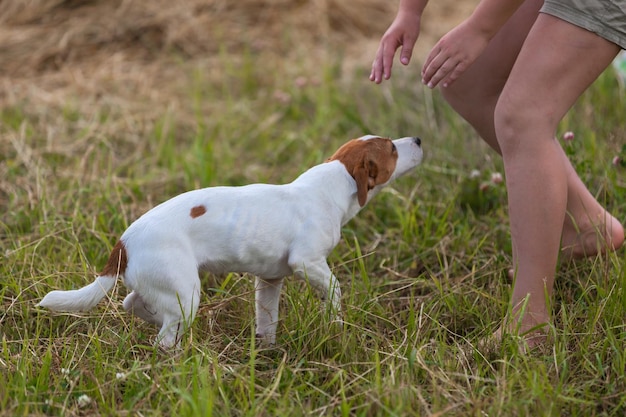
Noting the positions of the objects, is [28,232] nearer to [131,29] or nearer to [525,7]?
[525,7]

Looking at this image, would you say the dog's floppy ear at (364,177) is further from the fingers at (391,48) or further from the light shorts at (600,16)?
the light shorts at (600,16)

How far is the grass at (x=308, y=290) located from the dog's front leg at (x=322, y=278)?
5 centimetres

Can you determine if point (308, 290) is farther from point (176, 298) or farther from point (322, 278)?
point (176, 298)

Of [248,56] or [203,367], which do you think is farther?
[248,56]

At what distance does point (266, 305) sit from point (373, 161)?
592 mm

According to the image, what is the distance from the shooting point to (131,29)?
671 centimetres

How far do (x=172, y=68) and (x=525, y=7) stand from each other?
3.89 metres

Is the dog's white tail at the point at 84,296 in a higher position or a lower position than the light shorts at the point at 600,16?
lower

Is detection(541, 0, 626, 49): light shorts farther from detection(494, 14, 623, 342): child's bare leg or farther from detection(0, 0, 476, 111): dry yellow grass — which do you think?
detection(0, 0, 476, 111): dry yellow grass

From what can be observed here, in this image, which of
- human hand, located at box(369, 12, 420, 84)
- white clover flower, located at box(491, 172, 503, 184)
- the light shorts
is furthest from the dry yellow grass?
the light shorts

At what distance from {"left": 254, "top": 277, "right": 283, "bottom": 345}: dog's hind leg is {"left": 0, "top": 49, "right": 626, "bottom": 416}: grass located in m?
0.05

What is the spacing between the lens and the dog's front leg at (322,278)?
2600 mm

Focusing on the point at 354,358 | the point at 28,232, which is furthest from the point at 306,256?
the point at 28,232

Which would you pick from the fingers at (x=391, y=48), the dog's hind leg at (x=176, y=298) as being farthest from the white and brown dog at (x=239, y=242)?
the fingers at (x=391, y=48)
